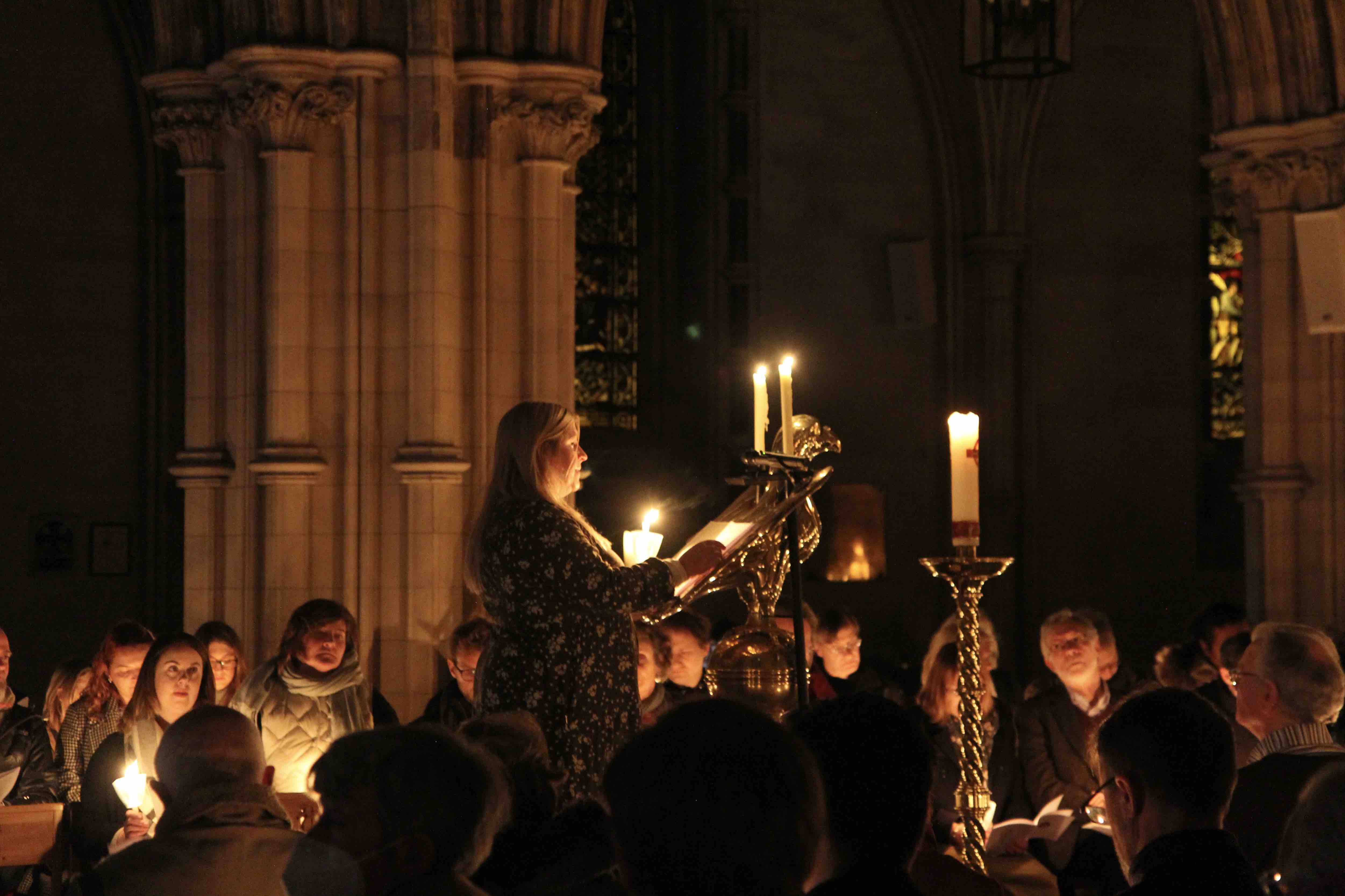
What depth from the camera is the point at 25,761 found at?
634cm

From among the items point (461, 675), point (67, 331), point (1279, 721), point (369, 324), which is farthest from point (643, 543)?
point (67, 331)

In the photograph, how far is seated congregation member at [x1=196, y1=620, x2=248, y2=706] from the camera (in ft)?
22.4

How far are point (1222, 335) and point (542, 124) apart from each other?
9.13m

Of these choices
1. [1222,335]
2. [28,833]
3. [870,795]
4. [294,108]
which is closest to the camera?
[870,795]

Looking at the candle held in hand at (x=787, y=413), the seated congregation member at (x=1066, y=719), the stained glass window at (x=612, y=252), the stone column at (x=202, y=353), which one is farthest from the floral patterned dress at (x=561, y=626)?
the stained glass window at (x=612, y=252)

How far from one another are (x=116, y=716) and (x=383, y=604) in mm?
1790

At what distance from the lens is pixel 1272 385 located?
410 inches

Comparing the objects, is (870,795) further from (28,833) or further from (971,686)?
(28,833)

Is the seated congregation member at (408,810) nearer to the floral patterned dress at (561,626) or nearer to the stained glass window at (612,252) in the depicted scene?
the floral patterned dress at (561,626)

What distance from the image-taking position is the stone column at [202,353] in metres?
8.52

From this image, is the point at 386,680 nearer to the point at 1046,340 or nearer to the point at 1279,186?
the point at 1279,186

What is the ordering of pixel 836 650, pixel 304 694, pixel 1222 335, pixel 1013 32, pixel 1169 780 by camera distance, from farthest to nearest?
1. pixel 1222 335
2. pixel 1013 32
3. pixel 836 650
4. pixel 304 694
5. pixel 1169 780

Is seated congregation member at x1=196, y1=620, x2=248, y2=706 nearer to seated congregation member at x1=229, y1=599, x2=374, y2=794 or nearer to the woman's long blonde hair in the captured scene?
seated congregation member at x1=229, y1=599, x2=374, y2=794

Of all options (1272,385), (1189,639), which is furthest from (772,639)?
(1272,385)
